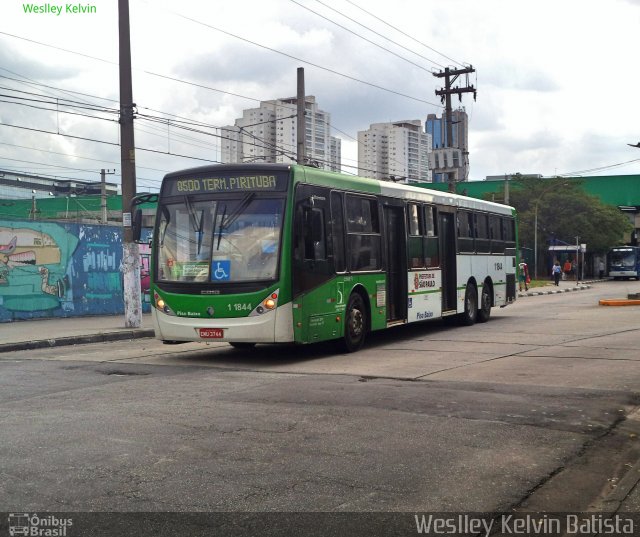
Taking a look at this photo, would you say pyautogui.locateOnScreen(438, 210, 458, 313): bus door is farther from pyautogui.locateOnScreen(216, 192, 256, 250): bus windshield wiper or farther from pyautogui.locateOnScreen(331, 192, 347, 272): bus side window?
pyautogui.locateOnScreen(216, 192, 256, 250): bus windshield wiper

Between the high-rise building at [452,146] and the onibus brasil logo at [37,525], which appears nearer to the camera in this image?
the onibus brasil logo at [37,525]

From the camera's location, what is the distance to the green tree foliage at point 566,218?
5925cm

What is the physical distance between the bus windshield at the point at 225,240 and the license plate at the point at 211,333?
30.2 inches

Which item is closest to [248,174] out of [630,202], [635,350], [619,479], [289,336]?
[289,336]

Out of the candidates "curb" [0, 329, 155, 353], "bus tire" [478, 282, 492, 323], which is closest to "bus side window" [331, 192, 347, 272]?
"curb" [0, 329, 155, 353]

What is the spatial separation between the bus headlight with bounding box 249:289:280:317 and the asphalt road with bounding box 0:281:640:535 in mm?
882

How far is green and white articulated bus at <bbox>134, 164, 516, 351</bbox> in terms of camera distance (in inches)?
463

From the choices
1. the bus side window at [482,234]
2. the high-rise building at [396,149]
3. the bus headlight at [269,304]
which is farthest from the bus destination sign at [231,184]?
the high-rise building at [396,149]

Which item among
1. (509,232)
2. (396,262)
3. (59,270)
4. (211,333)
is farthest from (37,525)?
(509,232)

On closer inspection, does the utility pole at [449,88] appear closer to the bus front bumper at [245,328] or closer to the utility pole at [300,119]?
the utility pole at [300,119]

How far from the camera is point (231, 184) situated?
40.0 feet

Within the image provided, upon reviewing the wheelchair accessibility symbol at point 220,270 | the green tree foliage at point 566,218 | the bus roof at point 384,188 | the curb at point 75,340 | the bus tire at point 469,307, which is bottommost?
the curb at point 75,340

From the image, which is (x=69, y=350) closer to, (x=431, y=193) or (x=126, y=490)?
(x=431, y=193)

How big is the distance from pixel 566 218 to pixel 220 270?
52.0 metres
